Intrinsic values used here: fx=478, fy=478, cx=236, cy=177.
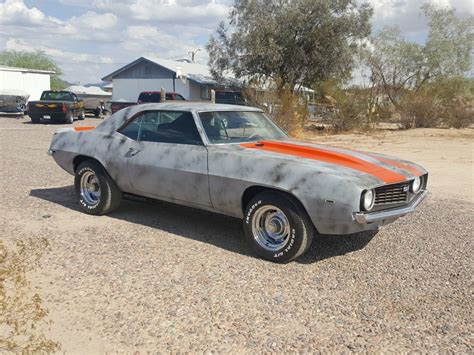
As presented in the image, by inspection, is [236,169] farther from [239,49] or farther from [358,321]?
[239,49]

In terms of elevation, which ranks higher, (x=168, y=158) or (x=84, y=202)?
(x=168, y=158)

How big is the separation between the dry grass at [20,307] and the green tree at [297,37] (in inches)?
845

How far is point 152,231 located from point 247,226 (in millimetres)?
1317

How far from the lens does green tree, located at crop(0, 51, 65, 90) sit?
6856cm

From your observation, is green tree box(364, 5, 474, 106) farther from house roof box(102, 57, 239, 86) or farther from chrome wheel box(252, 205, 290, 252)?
chrome wheel box(252, 205, 290, 252)

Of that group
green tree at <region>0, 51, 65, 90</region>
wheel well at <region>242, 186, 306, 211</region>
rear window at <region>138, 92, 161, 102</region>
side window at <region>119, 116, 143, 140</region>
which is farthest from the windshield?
green tree at <region>0, 51, 65, 90</region>

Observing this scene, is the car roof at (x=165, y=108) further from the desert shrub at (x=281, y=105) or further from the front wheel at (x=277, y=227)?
the desert shrub at (x=281, y=105)

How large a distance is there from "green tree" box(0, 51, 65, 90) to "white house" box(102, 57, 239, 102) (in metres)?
33.8

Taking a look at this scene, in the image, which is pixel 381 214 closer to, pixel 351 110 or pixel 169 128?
pixel 169 128

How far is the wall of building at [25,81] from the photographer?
33625 millimetres

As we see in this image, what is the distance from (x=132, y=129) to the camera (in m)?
5.73

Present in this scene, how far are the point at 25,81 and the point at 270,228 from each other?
35517 mm

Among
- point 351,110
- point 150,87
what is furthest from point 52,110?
point 150,87

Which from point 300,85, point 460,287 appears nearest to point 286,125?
point 300,85
